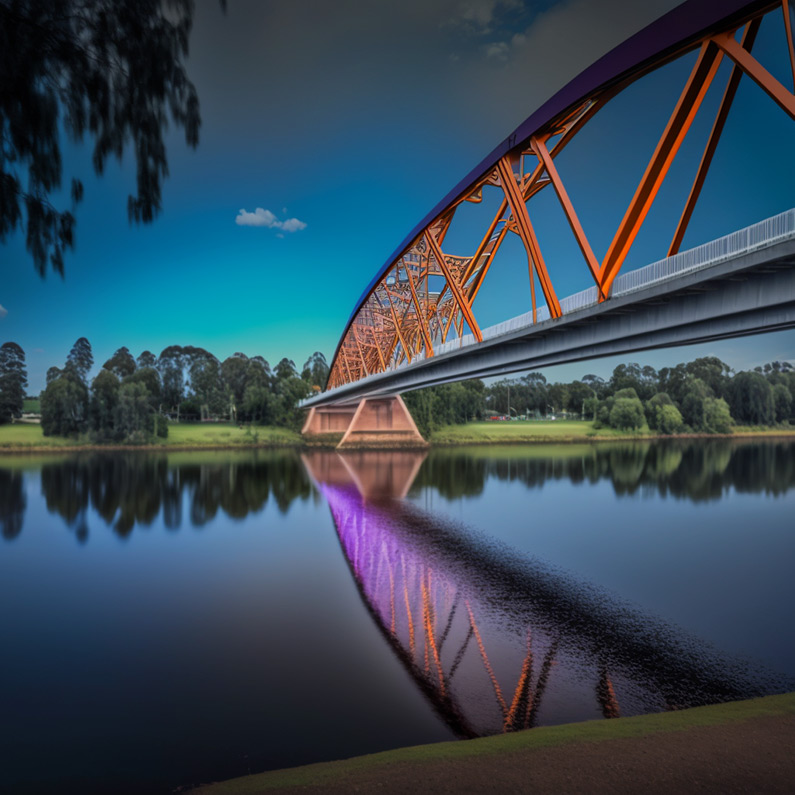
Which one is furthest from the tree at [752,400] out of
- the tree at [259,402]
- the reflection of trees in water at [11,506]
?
the reflection of trees in water at [11,506]

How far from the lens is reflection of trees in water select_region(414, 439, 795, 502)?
30.4 meters

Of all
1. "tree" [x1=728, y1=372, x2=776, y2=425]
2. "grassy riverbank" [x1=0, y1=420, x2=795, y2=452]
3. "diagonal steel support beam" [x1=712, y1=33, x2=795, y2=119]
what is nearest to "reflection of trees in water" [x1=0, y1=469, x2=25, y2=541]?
"diagonal steel support beam" [x1=712, y1=33, x2=795, y2=119]

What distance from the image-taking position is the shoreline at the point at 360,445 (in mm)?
56906

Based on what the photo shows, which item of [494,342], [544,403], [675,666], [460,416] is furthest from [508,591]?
[544,403]

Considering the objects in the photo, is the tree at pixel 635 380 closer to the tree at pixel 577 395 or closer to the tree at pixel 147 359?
the tree at pixel 577 395

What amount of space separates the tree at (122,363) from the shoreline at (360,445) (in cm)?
4511

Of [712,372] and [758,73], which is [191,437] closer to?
[758,73]

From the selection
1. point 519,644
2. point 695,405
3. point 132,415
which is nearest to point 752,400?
point 695,405

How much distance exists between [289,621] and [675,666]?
23.9 ft

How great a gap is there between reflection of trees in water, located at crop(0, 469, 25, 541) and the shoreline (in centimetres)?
2387

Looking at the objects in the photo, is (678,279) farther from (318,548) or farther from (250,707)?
(318,548)

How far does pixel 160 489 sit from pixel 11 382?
57.6 m

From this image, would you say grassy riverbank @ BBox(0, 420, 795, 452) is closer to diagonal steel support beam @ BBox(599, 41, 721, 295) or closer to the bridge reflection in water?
the bridge reflection in water

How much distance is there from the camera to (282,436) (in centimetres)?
7356
